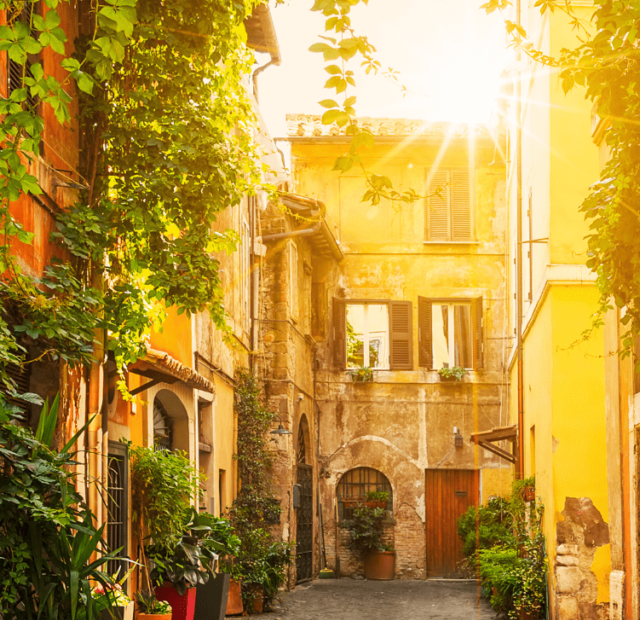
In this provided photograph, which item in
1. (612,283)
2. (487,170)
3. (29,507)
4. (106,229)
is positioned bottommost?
(29,507)

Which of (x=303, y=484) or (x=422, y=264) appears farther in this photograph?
(x=422, y=264)

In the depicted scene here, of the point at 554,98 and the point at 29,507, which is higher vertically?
the point at 554,98

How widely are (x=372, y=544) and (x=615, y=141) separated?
1322 cm

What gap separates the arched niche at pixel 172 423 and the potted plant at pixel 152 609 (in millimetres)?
2684

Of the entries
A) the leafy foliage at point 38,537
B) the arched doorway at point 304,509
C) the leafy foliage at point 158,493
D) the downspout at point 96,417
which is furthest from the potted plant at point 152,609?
the arched doorway at point 304,509

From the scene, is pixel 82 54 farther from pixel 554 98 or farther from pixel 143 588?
pixel 554 98

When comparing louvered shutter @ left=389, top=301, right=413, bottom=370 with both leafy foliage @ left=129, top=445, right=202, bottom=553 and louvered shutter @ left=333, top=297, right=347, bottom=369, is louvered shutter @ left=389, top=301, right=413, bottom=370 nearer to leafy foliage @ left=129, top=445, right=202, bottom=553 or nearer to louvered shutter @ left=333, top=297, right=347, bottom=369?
louvered shutter @ left=333, top=297, right=347, bottom=369

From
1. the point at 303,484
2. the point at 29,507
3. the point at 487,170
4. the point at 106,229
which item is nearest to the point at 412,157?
the point at 487,170

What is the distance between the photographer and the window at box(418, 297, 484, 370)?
19.1 metres

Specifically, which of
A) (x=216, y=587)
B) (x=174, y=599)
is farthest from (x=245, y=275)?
(x=174, y=599)

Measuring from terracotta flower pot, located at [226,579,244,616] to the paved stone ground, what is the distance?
0.26 meters

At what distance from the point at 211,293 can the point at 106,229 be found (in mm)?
965

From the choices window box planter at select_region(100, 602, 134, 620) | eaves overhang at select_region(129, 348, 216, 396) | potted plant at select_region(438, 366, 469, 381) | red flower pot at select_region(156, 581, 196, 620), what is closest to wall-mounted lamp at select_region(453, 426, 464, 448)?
potted plant at select_region(438, 366, 469, 381)

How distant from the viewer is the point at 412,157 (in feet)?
64.0
